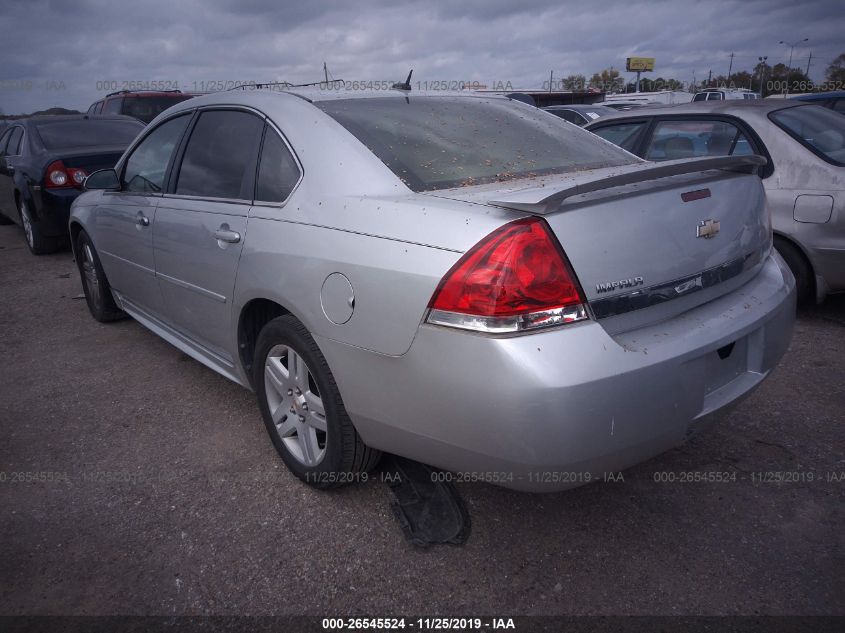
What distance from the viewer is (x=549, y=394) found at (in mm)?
1678

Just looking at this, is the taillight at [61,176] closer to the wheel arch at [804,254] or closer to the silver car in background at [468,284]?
the silver car in background at [468,284]

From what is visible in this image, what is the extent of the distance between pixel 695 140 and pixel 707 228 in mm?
3054

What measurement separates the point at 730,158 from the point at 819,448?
141cm

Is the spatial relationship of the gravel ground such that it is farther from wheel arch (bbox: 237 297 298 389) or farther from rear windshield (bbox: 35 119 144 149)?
rear windshield (bbox: 35 119 144 149)

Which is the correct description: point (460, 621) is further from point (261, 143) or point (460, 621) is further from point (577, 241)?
point (261, 143)

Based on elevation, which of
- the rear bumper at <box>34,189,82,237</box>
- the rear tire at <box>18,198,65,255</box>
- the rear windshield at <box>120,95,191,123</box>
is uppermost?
the rear windshield at <box>120,95,191,123</box>

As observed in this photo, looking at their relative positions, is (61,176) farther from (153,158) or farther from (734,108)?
(734,108)

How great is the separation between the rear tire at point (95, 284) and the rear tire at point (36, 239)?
302 centimetres

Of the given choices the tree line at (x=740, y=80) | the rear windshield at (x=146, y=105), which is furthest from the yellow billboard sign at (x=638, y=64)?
the rear windshield at (x=146, y=105)

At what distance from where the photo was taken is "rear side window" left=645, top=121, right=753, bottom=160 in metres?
4.49

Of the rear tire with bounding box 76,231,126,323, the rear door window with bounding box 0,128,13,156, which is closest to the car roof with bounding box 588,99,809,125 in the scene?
the rear tire with bounding box 76,231,126,323

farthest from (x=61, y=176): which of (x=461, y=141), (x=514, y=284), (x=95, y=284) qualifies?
(x=514, y=284)

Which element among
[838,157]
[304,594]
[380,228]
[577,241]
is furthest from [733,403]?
[838,157]

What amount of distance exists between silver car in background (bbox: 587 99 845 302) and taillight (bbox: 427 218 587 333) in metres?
3.07
